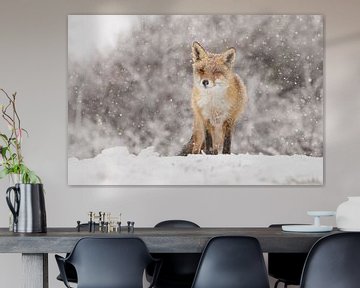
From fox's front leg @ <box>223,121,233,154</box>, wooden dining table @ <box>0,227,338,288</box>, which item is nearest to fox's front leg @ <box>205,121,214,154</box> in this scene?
fox's front leg @ <box>223,121,233,154</box>

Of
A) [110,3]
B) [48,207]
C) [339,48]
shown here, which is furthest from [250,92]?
[48,207]

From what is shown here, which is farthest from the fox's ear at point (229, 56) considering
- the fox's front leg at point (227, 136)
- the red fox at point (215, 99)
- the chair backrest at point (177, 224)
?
the chair backrest at point (177, 224)

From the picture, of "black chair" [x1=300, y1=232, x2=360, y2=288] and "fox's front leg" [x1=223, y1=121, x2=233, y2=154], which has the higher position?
"fox's front leg" [x1=223, y1=121, x2=233, y2=154]

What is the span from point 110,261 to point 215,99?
254 cm

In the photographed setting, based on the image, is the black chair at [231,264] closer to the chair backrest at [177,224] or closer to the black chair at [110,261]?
the black chair at [110,261]

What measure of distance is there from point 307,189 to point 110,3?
2.13m

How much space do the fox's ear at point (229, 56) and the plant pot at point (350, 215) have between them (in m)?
2.16

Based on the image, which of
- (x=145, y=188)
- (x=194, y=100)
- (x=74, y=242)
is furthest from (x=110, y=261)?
(x=194, y=100)

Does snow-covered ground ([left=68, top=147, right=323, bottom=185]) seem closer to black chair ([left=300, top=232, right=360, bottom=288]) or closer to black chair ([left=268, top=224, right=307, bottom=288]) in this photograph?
black chair ([left=268, top=224, right=307, bottom=288])

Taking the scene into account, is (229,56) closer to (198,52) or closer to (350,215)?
(198,52)

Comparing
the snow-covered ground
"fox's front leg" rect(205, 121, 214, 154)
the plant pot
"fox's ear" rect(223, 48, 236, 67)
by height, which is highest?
"fox's ear" rect(223, 48, 236, 67)

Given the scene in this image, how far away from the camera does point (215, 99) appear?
5.86 meters

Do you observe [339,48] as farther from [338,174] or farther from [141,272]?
[141,272]

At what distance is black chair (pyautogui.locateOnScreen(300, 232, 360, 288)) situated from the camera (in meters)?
3.49
